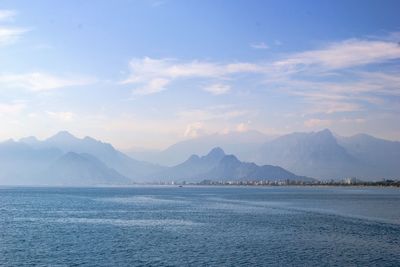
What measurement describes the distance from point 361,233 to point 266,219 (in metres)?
29.8

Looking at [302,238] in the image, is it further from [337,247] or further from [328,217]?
[328,217]

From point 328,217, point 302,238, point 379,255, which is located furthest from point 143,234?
point 328,217

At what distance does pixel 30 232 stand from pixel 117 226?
52.4 ft

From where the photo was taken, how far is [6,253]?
60156mm

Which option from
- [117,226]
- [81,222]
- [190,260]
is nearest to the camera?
[190,260]

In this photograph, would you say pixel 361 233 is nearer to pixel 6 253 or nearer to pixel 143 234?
pixel 143 234

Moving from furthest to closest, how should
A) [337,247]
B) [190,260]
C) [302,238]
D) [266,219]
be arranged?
[266,219] < [302,238] < [337,247] < [190,260]

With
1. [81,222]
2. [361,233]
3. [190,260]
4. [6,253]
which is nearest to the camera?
[190,260]

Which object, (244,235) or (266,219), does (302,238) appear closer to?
(244,235)

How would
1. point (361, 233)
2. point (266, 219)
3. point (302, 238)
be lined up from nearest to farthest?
1. point (302, 238)
2. point (361, 233)
3. point (266, 219)

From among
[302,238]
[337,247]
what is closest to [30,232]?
[302,238]

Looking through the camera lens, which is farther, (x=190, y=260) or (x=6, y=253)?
(x=6, y=253)

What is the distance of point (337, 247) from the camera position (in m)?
65.0

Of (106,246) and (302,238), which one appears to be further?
(302,238)
